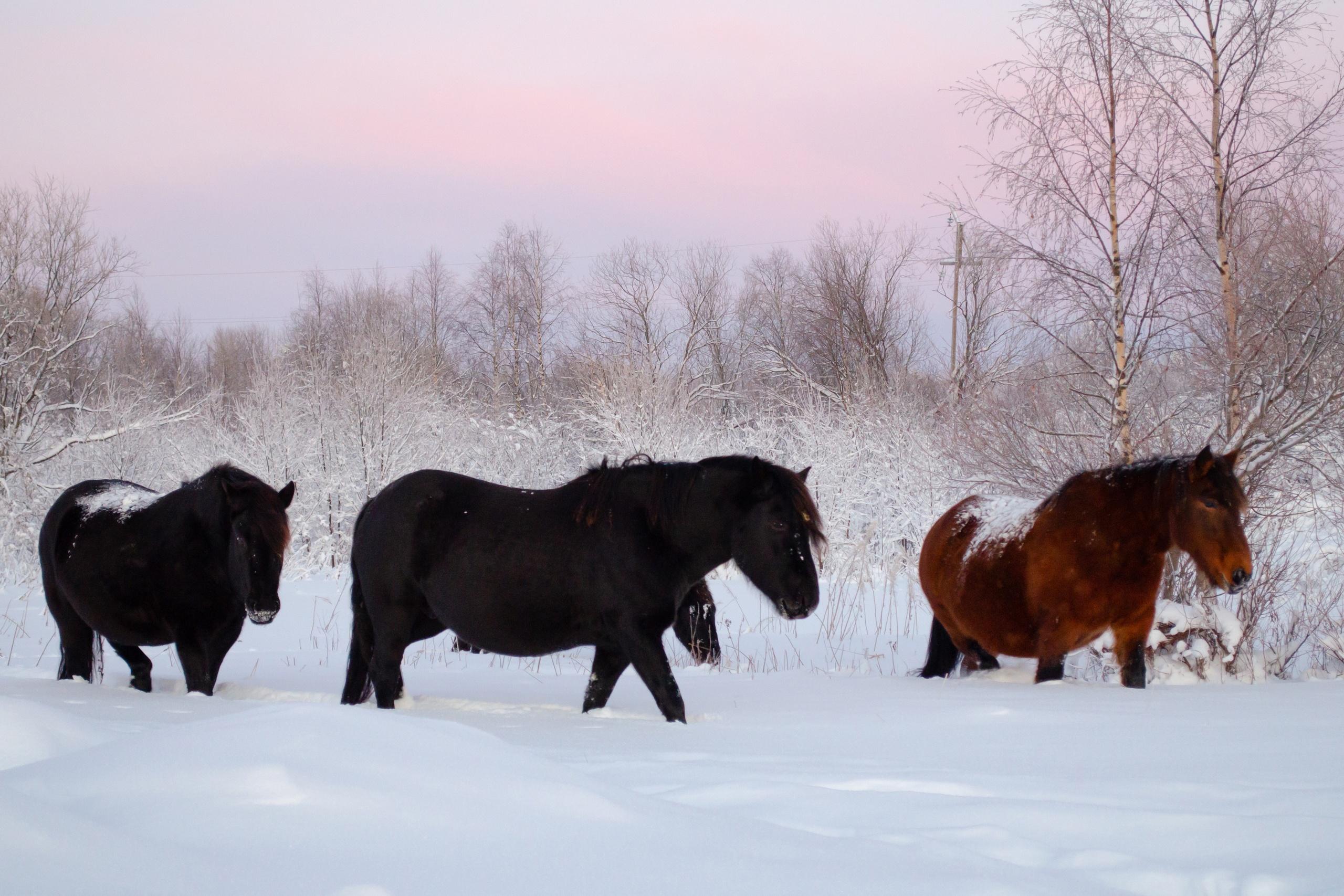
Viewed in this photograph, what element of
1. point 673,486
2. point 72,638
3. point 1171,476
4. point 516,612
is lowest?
point 72,638

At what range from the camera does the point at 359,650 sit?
5.54 metres

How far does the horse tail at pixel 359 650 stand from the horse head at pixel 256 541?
1.40 feet

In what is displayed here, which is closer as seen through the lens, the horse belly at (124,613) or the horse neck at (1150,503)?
the horse neck at (1150,503)

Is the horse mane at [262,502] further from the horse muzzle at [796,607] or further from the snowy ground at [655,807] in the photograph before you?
the horse muzzle at [796,607]

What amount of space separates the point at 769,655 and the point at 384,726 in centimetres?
785

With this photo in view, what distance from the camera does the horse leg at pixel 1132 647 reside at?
18.9ft

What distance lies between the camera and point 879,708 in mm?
4707

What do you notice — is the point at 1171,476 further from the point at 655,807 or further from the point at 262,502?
the point at 262,502

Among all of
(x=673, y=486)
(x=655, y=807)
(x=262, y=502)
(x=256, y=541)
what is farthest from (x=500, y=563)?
(x=655, y=807)

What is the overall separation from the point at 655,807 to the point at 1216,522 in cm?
444

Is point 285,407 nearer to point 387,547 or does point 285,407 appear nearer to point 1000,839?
point 387,547

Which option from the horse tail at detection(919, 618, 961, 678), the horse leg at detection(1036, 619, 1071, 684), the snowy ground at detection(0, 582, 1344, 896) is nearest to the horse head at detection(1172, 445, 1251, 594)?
the horse leg at detection(1036, 619, 1071, 684)

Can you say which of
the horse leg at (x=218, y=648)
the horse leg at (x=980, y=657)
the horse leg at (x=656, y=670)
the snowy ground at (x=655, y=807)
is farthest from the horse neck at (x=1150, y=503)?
the horse leg at (x=218, y=648)

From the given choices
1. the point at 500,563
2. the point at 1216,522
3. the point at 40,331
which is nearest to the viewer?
the point at 500,563
